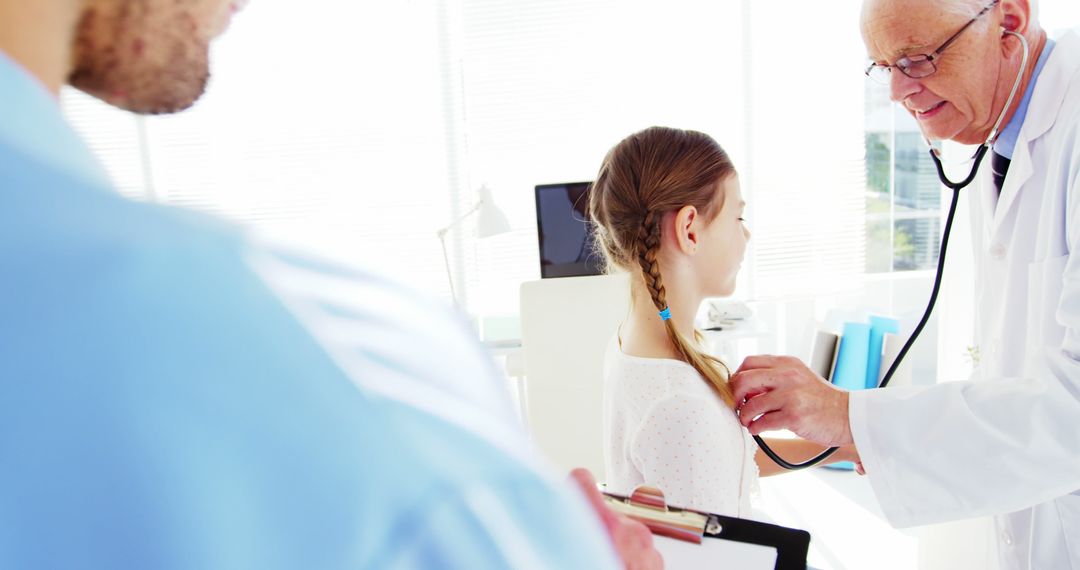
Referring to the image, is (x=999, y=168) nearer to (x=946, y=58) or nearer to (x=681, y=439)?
(x=946, y=58)

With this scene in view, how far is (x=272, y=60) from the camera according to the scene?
11.6 ft

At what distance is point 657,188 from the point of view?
127 cm

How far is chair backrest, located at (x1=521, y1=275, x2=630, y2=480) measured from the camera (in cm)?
238

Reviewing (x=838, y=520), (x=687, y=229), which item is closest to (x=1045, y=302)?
(x=687, y=229)

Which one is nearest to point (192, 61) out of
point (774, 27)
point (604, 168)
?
point (604, 168)

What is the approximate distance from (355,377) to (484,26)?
366 cm

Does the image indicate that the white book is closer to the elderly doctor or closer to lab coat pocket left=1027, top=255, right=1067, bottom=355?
the elderly doctor

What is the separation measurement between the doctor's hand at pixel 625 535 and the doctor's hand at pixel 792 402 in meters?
0.75

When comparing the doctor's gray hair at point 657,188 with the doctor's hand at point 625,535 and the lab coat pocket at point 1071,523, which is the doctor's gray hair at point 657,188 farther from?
the doctor's hand at point 625,535

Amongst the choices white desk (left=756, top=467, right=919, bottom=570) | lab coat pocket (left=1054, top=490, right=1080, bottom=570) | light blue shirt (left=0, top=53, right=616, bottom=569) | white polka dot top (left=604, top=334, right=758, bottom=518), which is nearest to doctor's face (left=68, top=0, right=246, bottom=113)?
light blue shirt (left=0, top=53, right=616, bottom=569)

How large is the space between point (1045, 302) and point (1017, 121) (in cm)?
36

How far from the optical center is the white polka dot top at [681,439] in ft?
3.62

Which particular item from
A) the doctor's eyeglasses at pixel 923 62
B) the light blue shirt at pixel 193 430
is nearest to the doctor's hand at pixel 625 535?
the light blue shirt at pixel 193 430

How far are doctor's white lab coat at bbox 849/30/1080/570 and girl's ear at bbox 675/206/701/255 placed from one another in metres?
0.38
